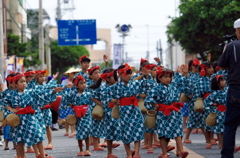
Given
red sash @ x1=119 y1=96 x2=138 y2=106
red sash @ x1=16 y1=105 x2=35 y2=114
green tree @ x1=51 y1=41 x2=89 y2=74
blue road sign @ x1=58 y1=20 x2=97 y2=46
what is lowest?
red sash @ x1=16 y1=105 x2=35 y2=114

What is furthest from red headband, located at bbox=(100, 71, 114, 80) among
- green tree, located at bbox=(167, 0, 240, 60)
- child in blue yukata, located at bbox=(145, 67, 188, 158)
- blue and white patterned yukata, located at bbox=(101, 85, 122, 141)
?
green tree, located at bbox=(167, 0, 240, 60)

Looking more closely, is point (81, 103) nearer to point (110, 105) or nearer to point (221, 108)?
point (110, 105)

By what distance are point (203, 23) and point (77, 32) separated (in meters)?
9.07

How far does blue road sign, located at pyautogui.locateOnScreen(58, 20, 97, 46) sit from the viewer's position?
3472 centimetres

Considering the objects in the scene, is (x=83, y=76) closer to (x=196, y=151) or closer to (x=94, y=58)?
(x=196, y=151)

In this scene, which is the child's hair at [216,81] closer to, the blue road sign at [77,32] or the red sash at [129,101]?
the red sash at [129,101]

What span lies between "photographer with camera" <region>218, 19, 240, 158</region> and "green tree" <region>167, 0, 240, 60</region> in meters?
18.8

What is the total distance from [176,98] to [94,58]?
360 feet

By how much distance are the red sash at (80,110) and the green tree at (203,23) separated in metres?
16.5

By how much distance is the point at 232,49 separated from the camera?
24.9 feet

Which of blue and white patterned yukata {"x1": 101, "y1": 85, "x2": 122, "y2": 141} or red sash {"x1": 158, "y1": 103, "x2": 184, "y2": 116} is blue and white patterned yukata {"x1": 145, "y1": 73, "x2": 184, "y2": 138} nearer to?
red sash {"x1": 158, "y1": 103, "x2": 184, "y2": 116}

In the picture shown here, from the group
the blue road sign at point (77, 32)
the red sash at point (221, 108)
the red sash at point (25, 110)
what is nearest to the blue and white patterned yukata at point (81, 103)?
the red sash at point (25, 110)

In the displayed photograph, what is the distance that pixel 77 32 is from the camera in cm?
3488

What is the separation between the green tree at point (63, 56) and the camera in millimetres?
59688
